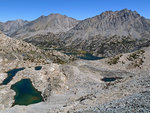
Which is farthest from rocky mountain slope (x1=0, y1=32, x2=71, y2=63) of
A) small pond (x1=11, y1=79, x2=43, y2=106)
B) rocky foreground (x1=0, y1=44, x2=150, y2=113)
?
small pond (x1=11, y1=79, x2=43, y2=106)

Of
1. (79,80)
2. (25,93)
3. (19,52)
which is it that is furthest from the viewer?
(19,52)

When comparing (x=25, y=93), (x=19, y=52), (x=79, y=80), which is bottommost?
(x=25, y=93)

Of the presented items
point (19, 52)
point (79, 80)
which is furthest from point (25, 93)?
point (19, 52)

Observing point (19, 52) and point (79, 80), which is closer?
point (79, 80)

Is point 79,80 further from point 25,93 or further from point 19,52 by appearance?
point 19,52

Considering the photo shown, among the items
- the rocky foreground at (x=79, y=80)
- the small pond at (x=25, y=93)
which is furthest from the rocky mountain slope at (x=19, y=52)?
the small pond at (x=25, y=93)

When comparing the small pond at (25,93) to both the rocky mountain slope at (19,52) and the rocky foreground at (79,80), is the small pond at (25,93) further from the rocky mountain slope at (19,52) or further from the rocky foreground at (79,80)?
the rocky mountain slope at (19,52)

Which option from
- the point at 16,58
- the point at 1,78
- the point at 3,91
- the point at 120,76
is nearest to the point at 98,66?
the point at 120,76

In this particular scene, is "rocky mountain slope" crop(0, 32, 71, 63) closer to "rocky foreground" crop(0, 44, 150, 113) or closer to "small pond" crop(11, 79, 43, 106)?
"rocky foreground" crop(0, 44, 150, 113)
